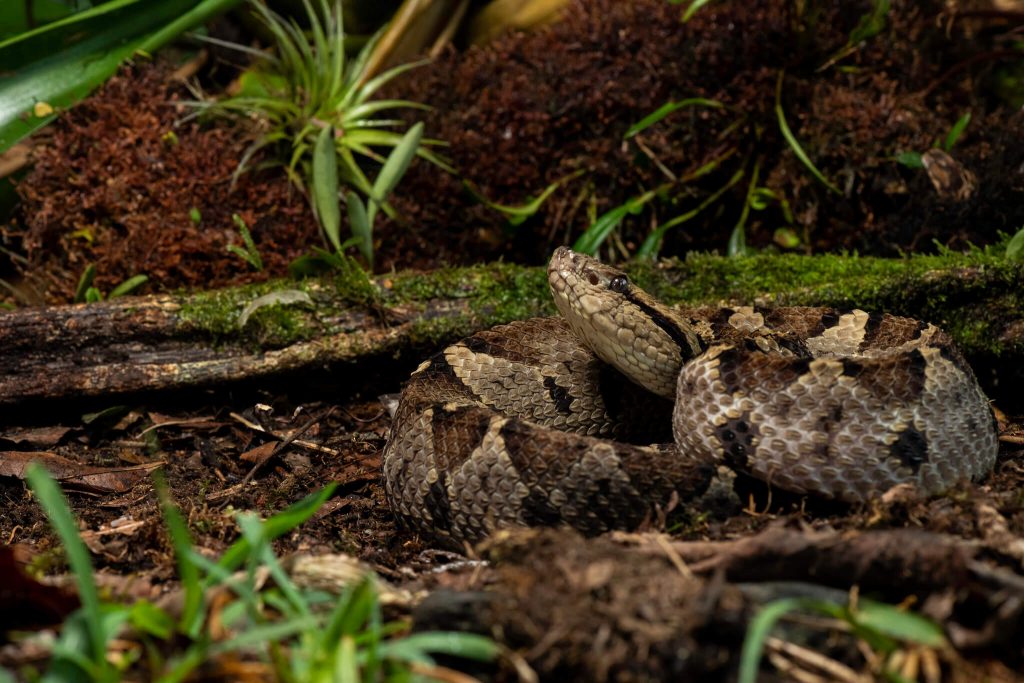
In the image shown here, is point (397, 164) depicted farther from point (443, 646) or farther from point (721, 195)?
point (443, 646)

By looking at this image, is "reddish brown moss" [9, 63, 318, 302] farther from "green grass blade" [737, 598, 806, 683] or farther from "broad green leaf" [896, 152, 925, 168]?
"green grass blade" [737, 598, 806, 683]

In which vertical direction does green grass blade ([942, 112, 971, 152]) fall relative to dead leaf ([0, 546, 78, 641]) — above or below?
above

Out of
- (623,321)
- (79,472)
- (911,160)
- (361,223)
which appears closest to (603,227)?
(361,223)

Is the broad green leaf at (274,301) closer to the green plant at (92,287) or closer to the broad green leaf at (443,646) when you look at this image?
the green plant at (92,287)

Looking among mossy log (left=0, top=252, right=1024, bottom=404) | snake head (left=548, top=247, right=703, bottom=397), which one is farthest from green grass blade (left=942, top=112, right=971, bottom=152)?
snake head (left=548, top=247, right=703, bottom=397)

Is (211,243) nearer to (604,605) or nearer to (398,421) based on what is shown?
(398,421)

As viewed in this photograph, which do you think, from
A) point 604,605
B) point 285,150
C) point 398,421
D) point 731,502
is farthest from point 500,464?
point 285,150
